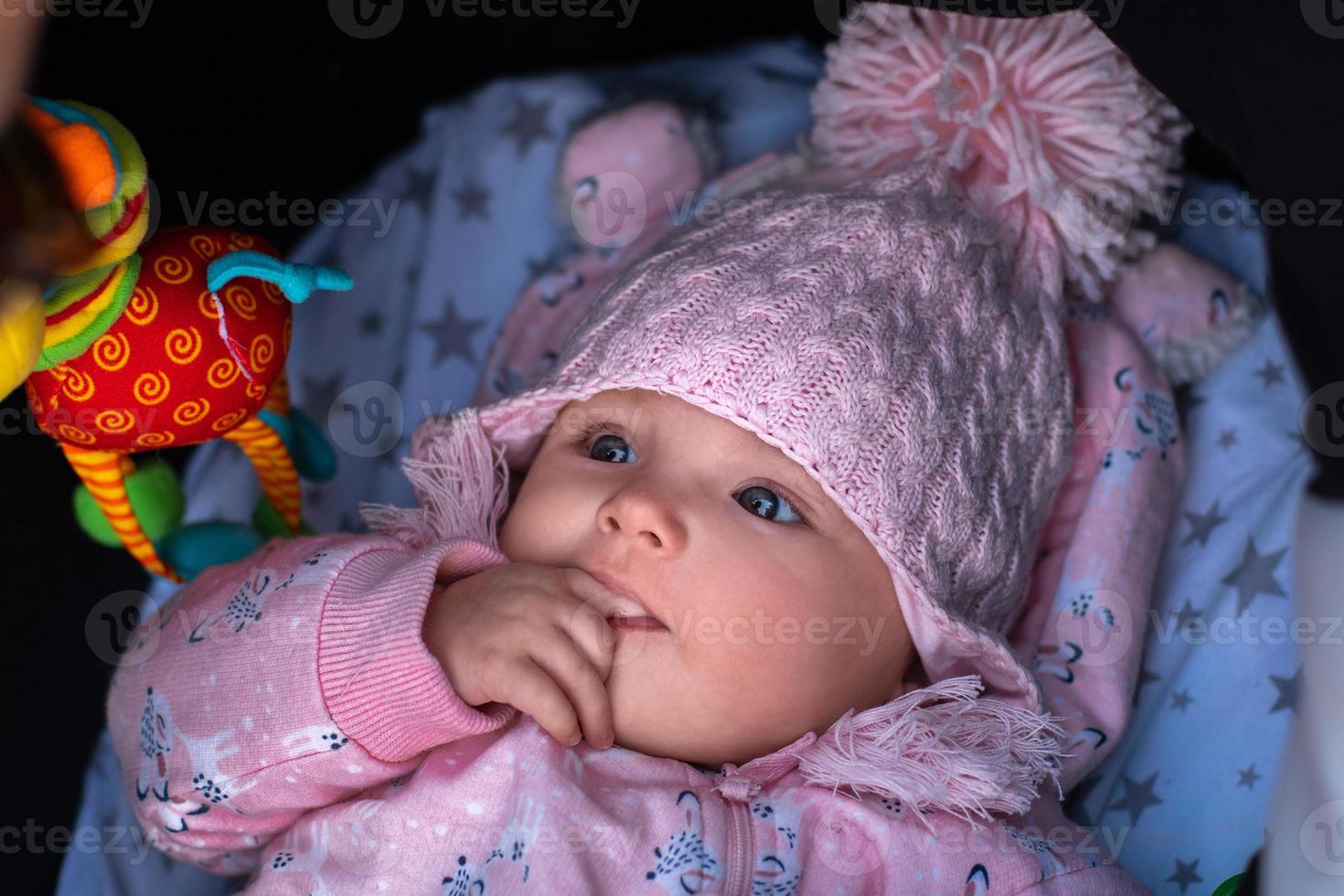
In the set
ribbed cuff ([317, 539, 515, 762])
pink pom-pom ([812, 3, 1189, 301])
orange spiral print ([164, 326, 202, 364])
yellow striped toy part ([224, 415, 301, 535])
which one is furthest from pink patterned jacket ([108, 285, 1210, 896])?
pink pom-pom ([812, 3, 1189, 301])

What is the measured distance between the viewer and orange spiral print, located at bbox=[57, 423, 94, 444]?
1.01m

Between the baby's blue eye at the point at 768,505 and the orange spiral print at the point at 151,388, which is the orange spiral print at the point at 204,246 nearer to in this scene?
the orange spiral print at the point at 151,388

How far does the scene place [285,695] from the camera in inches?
41.8

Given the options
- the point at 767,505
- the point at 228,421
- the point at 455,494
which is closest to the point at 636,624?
the point at 767,505

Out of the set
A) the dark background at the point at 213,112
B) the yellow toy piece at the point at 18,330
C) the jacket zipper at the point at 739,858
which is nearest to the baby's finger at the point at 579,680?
the jacket zipper at the point at 739,858

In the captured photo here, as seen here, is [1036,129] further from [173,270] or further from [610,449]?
[173,270]

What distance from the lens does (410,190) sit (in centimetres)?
183

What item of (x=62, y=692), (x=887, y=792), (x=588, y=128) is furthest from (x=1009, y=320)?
(x=62, y=692)

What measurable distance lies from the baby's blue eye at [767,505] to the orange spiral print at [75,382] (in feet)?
1.87

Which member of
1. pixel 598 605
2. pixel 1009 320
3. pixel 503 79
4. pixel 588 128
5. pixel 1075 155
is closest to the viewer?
pixel 598 605

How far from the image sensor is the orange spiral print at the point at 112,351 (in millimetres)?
958

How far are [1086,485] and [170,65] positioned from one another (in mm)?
1182

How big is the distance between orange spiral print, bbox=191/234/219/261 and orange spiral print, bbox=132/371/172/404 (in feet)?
0.35

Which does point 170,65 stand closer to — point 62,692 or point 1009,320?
point 62,692
